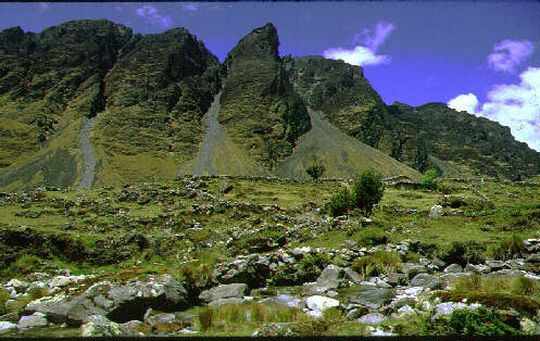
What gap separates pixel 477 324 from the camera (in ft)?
27.9

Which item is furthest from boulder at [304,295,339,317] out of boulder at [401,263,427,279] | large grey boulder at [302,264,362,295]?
boulder at [401,263,427,279]

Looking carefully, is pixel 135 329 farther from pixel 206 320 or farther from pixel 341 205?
pixel 341 205

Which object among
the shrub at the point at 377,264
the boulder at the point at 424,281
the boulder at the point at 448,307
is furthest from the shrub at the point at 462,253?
the boulder at the point at 448,307

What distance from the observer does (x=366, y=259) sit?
19453mm

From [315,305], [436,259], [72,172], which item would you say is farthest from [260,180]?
[315,305]

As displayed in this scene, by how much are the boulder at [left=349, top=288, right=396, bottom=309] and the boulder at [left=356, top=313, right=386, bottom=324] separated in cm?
186

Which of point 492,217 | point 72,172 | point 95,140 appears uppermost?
point 95,140

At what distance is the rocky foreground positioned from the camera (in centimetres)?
1015

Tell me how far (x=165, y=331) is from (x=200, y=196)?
63358 millimetres

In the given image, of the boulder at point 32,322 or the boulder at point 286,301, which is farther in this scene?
the boulder at point 286,301

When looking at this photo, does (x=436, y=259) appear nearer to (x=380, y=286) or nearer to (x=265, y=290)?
(x=380, y=286)

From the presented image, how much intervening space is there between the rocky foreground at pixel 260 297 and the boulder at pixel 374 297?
0.03 m

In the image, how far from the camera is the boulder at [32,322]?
10922 mm

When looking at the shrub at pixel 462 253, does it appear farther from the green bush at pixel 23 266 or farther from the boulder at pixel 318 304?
the green bush at pixel 23 266
